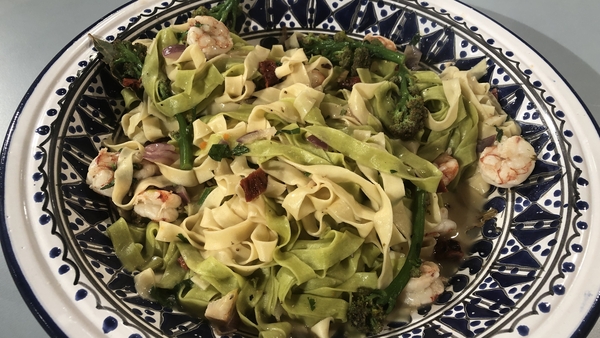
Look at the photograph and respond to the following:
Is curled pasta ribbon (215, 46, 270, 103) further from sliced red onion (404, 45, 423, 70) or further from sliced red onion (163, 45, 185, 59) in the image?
sliced red onion (404, 45, 423, 70)

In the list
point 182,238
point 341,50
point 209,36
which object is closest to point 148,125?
point 209,36

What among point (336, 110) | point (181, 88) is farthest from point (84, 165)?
point (336, 110)

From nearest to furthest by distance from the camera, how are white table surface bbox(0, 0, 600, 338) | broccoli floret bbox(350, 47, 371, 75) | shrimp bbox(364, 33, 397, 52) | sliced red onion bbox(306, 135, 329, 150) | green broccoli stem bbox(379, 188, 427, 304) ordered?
green broccoli stem bbox(379, 188, 427, 304) < sliced red onion bbox(306, 135, 329, 150) < broccoli floret bbox(350, 47, 371, 75) < shrimp bbox(364, 33, 397, 52) < white table surface bbox(0, 0, 600, 338)

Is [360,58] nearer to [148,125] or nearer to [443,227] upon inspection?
[443,227]

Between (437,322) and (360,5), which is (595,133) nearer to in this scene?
(437,322)

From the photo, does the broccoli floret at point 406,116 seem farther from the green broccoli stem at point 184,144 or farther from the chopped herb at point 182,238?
the chopped herb at point 182,238

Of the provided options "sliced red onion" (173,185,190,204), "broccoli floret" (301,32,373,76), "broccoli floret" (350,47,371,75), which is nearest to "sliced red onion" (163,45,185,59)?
"sliced red onion" (173,185,190,204)
